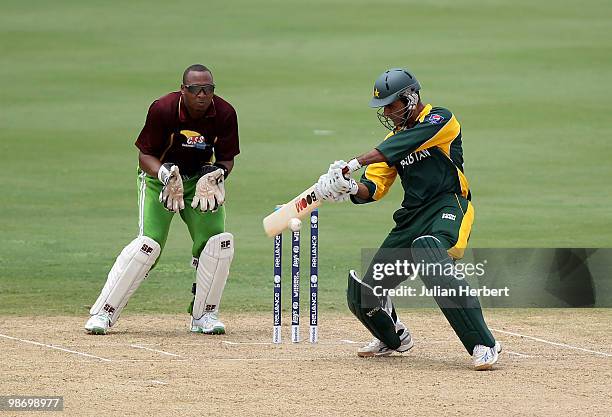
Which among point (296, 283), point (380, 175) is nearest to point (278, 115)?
point (296, 283)

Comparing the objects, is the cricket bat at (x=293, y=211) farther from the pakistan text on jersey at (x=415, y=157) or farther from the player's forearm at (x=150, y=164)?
the player's forearm at (x=150, y=164)

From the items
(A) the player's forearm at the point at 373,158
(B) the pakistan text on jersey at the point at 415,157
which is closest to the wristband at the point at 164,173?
(A) the player's forearm at the point at 373,158

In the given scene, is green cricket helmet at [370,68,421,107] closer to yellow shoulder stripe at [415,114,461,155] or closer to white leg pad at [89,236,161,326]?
yellow shoulder stripe at [415,114,461,155]

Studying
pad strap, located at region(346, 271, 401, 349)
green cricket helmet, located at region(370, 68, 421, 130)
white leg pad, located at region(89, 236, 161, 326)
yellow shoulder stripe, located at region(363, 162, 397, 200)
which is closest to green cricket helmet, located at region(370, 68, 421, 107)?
green cricket helmet, located at region(370, 68, 421, 130)

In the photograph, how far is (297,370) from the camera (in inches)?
330

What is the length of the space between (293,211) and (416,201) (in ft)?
2.50

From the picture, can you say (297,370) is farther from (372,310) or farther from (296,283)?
(296,283)

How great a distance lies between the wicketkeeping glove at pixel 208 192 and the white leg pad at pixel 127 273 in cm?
46

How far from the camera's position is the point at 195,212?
32.1 ft

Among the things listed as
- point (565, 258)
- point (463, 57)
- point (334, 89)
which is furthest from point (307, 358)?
point (463, 57)

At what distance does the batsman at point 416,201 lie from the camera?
27.5 ft

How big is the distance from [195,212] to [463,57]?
1599 centimetres

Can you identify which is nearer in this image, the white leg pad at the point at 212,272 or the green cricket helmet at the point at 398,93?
the green cricket helmet at the point at 398,93

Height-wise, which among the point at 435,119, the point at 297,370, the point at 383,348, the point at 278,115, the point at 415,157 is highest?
the point at 278,115
